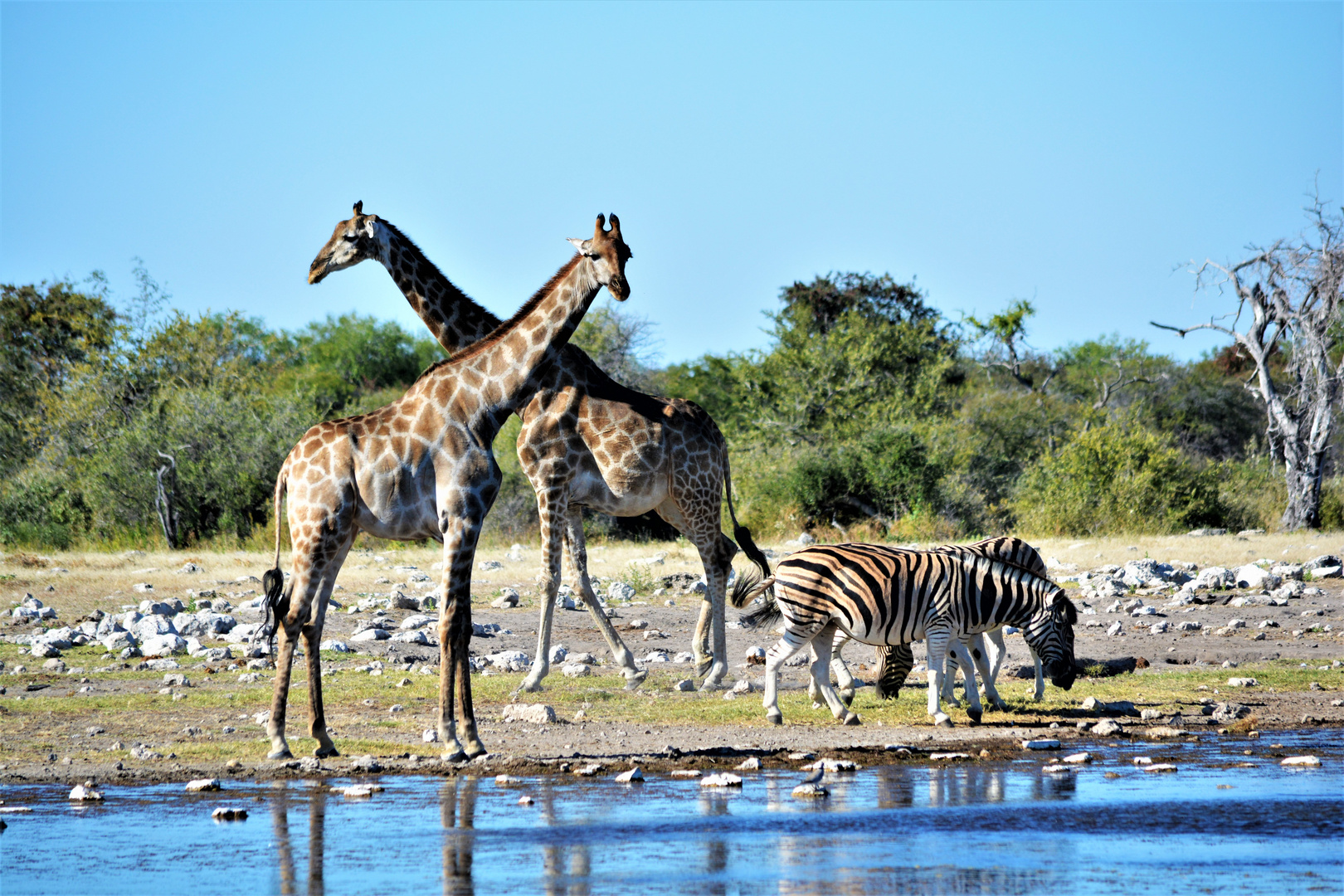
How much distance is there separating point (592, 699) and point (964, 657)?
3.09m

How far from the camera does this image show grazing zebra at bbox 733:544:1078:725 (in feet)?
32.5

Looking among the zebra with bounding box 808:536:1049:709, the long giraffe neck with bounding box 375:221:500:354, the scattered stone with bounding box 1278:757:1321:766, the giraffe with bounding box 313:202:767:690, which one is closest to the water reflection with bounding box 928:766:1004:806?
the zebra with bounding box 808:536:1049:709

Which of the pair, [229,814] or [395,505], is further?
[395,505]

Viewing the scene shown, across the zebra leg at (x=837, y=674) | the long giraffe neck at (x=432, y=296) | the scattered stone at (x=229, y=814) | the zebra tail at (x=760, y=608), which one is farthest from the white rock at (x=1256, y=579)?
the scattered stone at (x=229, y=814)

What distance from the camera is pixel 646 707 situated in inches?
434

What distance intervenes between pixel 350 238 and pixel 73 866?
6115 mm

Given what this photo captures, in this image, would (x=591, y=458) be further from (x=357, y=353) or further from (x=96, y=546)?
(x=357, y=353)

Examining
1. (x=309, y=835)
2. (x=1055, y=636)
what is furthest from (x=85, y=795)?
(x=1055, y=636)

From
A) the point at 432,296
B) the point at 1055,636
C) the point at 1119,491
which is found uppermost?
the point at 432,296

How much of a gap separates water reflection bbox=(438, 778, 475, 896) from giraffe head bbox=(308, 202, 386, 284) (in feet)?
15.0

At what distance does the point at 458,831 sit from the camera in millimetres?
6852

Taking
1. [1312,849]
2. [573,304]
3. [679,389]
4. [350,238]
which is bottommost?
[1312,849]

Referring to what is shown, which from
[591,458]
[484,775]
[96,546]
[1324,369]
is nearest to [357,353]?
[96,546]

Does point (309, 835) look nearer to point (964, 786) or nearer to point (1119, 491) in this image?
point (964, 786)
